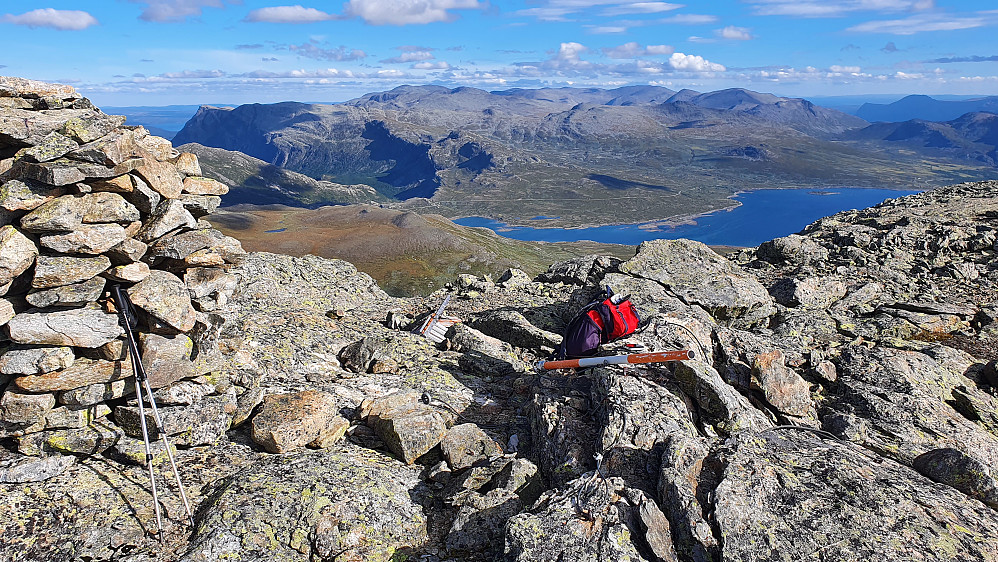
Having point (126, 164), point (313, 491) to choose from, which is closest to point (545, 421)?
point (313, 491)

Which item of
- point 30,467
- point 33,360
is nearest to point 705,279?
point 33,360

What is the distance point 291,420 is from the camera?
13289mm

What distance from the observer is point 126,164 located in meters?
13.0

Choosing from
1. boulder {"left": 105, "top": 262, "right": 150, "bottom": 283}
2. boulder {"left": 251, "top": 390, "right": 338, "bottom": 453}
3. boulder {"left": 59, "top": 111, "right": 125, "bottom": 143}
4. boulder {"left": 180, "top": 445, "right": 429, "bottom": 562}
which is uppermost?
boulder {"left": 59, "top": 111, "right": 125, "bottom": 143}

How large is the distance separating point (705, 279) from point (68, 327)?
75.1ft

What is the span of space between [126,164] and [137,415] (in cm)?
601

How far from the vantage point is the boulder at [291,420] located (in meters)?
13.0

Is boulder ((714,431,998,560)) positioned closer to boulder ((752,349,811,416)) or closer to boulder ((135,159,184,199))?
boulder ((752,349,811,416))

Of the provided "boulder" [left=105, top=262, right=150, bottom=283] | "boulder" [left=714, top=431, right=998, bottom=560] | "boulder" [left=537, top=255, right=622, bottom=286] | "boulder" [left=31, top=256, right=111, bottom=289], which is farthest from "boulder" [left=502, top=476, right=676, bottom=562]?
"boulder" [left=537, top=255, right=622, bottom=286]

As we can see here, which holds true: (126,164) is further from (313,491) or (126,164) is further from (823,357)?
(823,357)

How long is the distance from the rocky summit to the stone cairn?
0.18 ft

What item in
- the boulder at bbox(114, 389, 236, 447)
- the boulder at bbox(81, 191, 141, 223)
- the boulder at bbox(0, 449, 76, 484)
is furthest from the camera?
the boulder at bbox(114, 389, 236, 447)

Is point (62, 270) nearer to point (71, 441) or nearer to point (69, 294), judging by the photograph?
point (69, 294)

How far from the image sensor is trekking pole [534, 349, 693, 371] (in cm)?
1412
